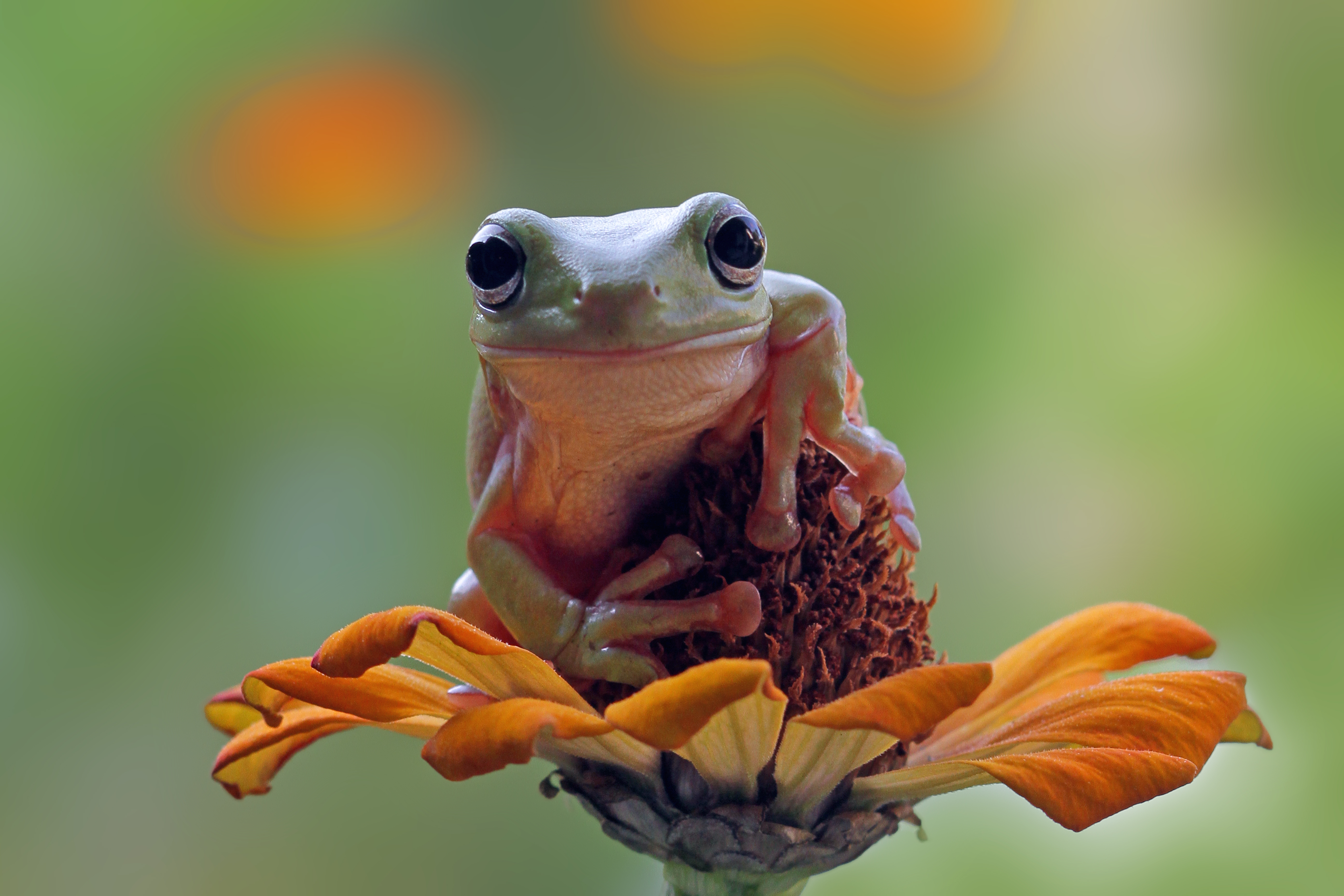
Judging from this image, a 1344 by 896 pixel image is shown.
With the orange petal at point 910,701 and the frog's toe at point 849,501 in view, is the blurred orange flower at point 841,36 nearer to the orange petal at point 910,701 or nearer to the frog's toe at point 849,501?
the frog's toe at point 849,501

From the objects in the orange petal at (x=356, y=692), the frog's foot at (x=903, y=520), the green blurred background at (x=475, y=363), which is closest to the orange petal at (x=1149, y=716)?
the frog's foot at (x=903, y=520)

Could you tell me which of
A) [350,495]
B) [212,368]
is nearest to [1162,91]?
[350,495]

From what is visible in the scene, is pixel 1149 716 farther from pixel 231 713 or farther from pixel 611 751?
pixel 231 713

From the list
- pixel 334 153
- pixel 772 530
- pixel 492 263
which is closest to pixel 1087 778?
pixel 772 530

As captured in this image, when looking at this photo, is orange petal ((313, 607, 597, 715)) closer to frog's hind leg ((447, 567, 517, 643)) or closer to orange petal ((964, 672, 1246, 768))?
frog's hind leg ((447, 567, 517, 643))

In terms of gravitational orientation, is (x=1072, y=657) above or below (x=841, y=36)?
below

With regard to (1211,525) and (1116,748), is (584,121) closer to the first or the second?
(1211,525)
